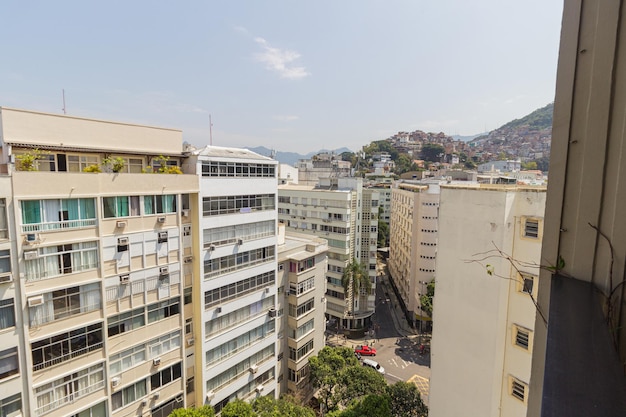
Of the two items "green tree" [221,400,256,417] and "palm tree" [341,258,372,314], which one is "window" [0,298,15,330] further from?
"palm tree" [341,258,372,314]

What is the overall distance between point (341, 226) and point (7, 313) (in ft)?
84.3

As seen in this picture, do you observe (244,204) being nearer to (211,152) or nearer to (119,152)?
(211,152)

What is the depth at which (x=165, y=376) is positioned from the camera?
14.1 m

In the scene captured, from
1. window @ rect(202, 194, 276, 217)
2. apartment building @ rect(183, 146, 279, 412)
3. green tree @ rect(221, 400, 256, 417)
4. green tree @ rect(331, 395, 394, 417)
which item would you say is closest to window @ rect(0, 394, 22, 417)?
apartment building @ rect(183, 146, 279, 412)

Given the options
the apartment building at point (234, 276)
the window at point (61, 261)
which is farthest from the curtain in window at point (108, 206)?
the apartment building at point (234, 276)

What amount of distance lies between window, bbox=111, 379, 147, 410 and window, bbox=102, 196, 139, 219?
6.86 m

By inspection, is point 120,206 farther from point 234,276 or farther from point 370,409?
point 370,409

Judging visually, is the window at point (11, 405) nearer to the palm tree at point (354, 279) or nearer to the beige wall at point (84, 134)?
the beige wall at point (84, 134)

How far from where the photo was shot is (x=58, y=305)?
35.7ft

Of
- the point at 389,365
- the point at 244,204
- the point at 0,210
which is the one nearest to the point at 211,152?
the point at 244,204

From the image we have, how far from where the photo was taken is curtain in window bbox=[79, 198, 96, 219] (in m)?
11.2

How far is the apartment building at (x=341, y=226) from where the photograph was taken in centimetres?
3272

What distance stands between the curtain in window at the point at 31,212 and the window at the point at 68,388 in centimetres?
544

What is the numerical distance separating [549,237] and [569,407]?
949 millimetres
